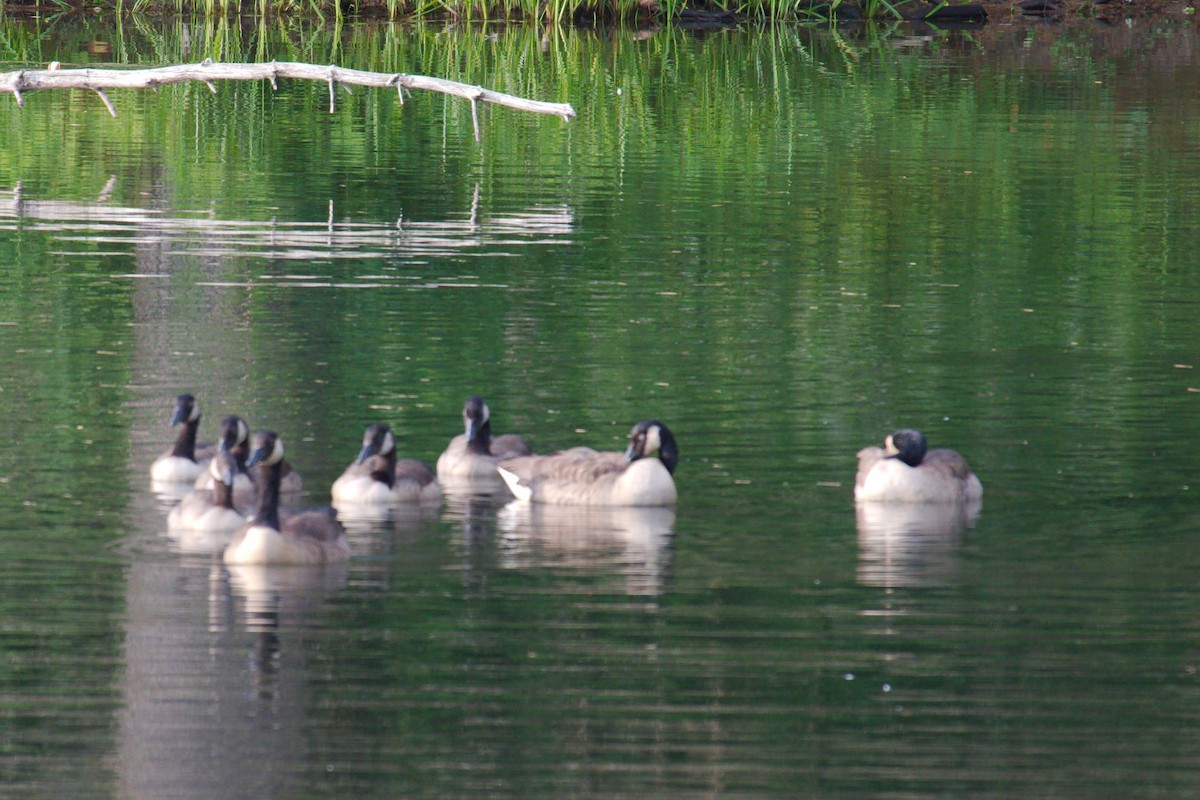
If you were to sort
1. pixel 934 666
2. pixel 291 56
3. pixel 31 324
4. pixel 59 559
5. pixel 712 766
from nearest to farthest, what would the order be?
pixel 712 766, pixel 934 666, pixel 59 559, pixel 31 324, pixel 291 56

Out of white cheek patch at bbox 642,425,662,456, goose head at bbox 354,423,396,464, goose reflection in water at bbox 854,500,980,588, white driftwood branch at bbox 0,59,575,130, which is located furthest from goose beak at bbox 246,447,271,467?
white driftwood branch at bbox 0,59,575,130

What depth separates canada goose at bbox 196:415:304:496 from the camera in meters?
13.3

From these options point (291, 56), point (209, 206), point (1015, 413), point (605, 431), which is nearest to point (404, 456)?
point (605, 431)

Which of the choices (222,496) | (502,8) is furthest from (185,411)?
(502,8)

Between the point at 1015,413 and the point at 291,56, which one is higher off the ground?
the point at 291,56

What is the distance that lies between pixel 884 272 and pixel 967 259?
4.58ft

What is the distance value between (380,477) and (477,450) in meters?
1.18

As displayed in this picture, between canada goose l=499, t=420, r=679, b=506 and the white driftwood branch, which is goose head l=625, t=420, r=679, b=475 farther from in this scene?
the white driftwood branch

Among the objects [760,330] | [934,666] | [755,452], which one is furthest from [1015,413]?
[934,666]

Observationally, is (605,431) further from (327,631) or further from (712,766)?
(712,766)

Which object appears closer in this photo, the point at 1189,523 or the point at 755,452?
the point at 1189,523

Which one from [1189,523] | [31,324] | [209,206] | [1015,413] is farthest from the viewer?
[209,206]

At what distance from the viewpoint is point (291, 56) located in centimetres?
4384

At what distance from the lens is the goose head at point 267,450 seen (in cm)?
1245
